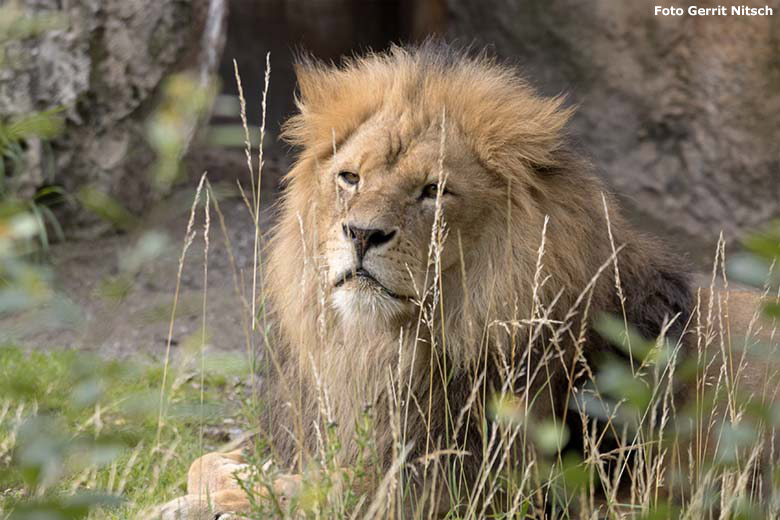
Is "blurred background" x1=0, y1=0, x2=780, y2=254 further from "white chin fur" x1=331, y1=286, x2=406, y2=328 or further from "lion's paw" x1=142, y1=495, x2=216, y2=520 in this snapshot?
"lion's paw" x1=142, y1=495, x2=216, y2=520

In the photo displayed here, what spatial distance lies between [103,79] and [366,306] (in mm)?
4010

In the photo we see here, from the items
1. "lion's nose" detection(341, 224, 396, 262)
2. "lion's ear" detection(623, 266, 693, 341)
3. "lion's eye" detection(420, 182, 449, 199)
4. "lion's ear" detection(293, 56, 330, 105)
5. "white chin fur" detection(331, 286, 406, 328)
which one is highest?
"lion's ear" detection(293, 56, 330, 105)

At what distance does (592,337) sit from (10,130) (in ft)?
8.17

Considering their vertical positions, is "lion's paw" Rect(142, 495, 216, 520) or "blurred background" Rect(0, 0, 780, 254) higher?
"blurred background" Rect(0, 0, 780, 254)

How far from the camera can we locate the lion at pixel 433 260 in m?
A: 3.60

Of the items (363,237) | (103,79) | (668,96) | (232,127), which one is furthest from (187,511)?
(668,96)

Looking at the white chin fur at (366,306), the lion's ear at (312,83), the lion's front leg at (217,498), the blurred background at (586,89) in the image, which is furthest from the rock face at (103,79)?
the white chin fur at (366,306)

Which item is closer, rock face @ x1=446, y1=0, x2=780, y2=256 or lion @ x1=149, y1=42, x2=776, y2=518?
lion @ x1=149, y1=42, x2=776, y2=518

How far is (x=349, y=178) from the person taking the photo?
Result: 387 cm

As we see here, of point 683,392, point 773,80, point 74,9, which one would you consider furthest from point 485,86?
point 773,80

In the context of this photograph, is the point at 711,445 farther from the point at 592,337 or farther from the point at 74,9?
the point at 74,9

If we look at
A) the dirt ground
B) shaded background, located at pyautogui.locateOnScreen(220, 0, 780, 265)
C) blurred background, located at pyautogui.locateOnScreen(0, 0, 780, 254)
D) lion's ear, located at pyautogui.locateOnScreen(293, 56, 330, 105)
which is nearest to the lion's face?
lion's ear, located at pyautogui.locateOnScreen(293, 56, 330, 105)

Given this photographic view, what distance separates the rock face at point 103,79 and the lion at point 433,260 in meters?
2.93

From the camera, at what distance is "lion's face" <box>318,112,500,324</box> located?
11.5ft
